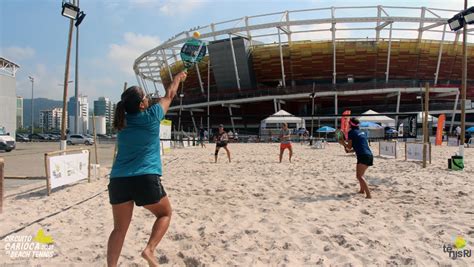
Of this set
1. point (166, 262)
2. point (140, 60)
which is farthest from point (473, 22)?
point (140, 60)

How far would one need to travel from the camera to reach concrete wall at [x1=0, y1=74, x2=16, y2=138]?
1277 inches

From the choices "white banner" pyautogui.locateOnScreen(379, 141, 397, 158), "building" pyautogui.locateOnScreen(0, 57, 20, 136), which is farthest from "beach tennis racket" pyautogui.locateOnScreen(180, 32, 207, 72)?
"building" pyautogui.locateOnScreen(0, 57, 20, 136)

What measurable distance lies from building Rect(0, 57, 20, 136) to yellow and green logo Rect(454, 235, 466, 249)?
1500 inches

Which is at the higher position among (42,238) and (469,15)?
(469,15)

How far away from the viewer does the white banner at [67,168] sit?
6.69 meters

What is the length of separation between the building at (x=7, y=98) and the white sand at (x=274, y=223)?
31.9m

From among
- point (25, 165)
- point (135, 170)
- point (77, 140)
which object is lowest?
point (77, 140)

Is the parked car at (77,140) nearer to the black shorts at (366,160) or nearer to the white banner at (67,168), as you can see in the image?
the white banner at (67,168)

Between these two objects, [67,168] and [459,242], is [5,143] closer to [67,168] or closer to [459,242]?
[67,168]

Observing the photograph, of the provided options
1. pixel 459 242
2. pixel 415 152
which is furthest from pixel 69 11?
pixel 415 152

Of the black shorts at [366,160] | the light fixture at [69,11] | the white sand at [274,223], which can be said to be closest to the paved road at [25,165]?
the white sand at [274,223]

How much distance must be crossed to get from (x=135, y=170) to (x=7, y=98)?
38.4 meters

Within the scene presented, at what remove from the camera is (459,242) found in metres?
3.56

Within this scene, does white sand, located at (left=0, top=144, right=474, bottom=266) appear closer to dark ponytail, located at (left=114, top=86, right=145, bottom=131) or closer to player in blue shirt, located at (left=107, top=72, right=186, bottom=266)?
player in blue shirt, located at (left=107, top=72, right=186, bottom=266)
